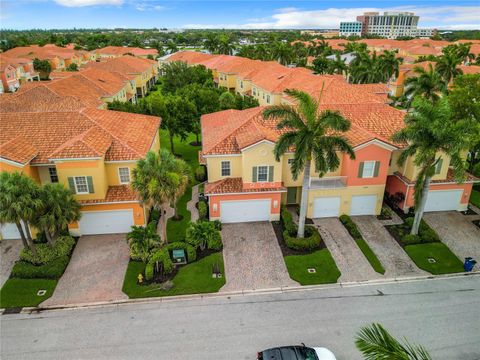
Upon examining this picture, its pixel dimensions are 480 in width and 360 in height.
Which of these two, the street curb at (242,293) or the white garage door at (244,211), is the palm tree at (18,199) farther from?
the white garage door at (244,211)

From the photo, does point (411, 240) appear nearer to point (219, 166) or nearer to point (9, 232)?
point (219, 166)

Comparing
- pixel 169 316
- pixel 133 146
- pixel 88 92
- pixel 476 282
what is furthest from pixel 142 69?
pixel 476 282

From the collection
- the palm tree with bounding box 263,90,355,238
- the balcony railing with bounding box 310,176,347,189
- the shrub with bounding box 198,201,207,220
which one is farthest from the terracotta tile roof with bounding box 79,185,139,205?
the balcony railing with bounding box 310,176,347,189

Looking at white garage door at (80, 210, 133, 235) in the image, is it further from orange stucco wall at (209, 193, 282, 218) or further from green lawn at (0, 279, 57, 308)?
orange stucco wall at (209, 193, 282, 218)

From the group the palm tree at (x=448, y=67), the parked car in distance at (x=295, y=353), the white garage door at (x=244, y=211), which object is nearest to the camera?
the parked car in distance at (x=295, y=353)

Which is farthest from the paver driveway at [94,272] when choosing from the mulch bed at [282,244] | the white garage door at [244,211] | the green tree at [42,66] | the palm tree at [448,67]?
the green tree at [42,66]

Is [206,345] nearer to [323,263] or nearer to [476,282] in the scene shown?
[323,263]
